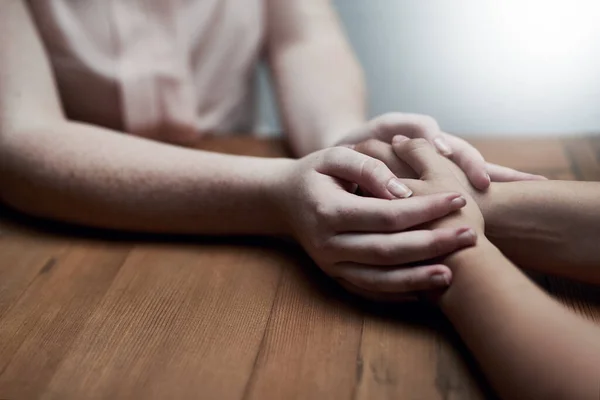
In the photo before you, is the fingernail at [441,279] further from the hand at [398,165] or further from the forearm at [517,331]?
the hand at [398,165]

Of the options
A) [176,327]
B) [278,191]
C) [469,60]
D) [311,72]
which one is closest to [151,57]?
[311,72]

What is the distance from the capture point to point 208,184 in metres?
0.75

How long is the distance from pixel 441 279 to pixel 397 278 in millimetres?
37

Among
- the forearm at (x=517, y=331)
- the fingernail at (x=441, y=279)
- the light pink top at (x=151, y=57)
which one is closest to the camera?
the forearm at (x=517, y=331)

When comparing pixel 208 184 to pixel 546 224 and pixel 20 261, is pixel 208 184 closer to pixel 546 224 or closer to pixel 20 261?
pixel 20 261

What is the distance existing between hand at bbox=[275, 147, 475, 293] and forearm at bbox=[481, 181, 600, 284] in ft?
0.25

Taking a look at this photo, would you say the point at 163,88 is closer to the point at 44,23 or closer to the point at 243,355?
the point at 44,23

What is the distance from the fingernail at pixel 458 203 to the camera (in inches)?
24.2

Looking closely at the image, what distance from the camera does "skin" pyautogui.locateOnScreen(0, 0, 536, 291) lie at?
2.01 feet

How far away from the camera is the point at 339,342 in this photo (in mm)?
595

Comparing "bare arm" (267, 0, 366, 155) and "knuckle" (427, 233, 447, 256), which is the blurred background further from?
"knuckle" (427, 233, 447, 256)

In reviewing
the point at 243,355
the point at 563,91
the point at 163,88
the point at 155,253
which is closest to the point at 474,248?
the point at 243,355

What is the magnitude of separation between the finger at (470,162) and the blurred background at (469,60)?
2.33ft

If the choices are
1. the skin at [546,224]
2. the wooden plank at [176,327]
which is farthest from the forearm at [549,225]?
the wooden plank at [176,327]
